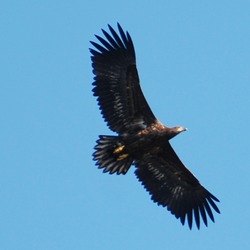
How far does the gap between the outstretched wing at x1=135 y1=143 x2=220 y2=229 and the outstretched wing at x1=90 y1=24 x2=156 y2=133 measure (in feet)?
4.08

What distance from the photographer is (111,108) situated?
24.3 meters

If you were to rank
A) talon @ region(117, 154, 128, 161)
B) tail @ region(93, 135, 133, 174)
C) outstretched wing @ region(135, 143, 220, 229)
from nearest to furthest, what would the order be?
tail @ region(93, 135, 133, 174), talon @ region(117, 154, 128, 161), outstretched wing @ region(135, 143, 220, 229)

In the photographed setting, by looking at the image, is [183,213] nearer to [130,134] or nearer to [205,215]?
[205,215]

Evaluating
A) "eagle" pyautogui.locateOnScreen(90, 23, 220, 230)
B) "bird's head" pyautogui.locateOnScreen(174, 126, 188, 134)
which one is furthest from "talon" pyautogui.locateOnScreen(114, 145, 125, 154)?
"bird's head" pyautogui.locateOnScreen(174, 126, 188, 134)

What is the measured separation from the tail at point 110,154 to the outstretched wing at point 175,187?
37.5 inches

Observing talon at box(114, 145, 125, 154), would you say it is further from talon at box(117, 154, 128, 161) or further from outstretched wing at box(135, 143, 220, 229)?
outstretched wing at box(135, 143, 220, 229)

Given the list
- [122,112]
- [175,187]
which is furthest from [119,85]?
[175,187]

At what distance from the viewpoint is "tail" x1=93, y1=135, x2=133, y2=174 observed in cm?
2397

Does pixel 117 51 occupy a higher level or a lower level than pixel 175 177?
higher

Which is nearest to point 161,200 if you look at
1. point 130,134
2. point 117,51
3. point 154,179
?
point 154,179

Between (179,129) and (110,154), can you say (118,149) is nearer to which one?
(110,154)

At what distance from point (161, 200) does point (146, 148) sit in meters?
1.66

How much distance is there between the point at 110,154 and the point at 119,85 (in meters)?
1.65

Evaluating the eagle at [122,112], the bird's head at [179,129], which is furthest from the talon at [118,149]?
the bird's head at [179,129]
